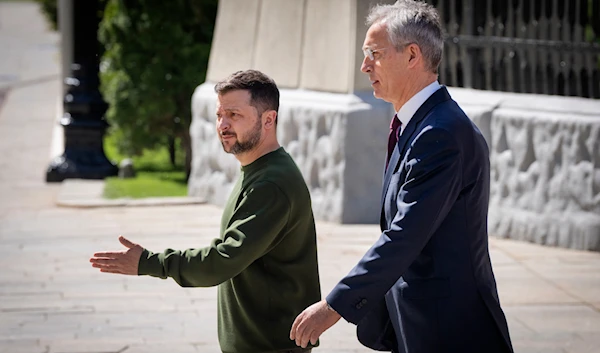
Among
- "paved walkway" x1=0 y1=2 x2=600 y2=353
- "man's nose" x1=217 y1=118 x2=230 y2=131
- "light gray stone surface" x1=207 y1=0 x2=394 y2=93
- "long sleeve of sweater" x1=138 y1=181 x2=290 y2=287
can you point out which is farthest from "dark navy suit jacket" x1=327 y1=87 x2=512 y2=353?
"light gray stone surface" x1=207 y1=0 x2=394 y2=93

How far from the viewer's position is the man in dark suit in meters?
3.20

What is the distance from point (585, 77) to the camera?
879 centimetres

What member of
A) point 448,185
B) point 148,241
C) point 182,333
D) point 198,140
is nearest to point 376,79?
point 448,185

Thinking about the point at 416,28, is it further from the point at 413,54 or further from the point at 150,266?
the point at 150,266

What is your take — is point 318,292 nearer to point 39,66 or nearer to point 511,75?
point 511,75

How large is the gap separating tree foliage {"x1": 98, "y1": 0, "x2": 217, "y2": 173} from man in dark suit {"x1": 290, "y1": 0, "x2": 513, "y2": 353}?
10.5m

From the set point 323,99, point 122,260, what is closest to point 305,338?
point 122,260

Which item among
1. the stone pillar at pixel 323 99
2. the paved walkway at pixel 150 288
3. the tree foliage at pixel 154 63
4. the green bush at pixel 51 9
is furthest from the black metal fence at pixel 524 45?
the green bush at pixel 51 9

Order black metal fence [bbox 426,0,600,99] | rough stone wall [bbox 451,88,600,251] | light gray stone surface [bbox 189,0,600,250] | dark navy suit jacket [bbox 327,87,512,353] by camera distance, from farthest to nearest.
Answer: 1. black metal fence [bbox 426,0,600,99]
2. light gray stone surface [bbox 189,0,600,250]
3. rough stone wall [bbox 451,88,600,251]
4. dark navy suit jacket [bbox 327,87,512,353]

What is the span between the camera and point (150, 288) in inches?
285

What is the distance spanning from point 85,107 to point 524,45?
6.54m

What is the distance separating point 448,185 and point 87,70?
36.4ft

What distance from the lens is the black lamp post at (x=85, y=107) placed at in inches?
530

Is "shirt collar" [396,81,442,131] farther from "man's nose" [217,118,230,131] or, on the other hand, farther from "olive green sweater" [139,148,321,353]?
"man's nose" [217,118,230,131]
